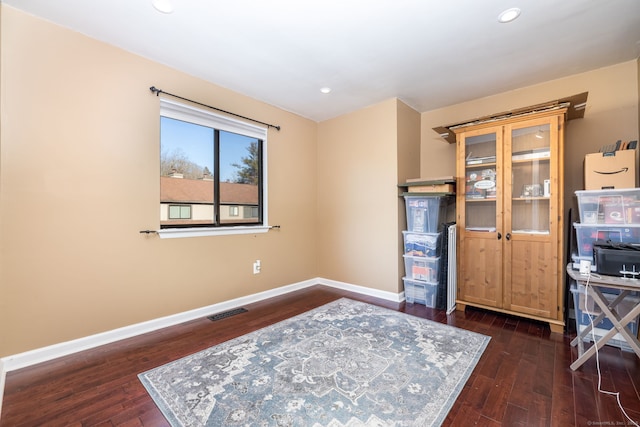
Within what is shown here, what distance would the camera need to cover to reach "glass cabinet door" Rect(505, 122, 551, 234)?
279 cm

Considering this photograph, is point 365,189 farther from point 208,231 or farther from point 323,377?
point 323,377

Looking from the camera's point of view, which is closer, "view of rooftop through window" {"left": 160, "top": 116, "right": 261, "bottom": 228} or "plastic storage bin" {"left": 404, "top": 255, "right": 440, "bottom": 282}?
"view of rooftop through window" {"left": 160, "top": 116, "right": 261, "bottom": 228}

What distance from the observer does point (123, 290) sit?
99.8 inches

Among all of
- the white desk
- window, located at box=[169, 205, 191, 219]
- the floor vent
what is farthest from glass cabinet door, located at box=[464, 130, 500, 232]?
window, located at box=[169, 205, 191, 219]

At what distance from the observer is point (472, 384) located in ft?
6.08

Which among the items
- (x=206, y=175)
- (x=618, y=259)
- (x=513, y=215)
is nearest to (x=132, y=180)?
(x=206, y=175)

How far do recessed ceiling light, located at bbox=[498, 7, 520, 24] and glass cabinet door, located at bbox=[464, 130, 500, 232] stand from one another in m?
1.21

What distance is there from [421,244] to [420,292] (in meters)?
0.63

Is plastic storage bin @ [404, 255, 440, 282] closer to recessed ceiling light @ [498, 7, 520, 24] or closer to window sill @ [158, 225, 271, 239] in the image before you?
window sill @ [158, 225, 271, 239]

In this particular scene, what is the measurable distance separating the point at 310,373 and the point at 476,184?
2.76 m

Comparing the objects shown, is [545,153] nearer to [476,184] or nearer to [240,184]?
[476,184]

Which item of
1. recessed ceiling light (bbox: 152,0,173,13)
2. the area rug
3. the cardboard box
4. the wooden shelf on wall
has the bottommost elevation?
the area rug

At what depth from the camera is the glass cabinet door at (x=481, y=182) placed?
3096mm

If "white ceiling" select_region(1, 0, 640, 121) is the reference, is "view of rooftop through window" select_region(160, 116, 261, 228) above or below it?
below
